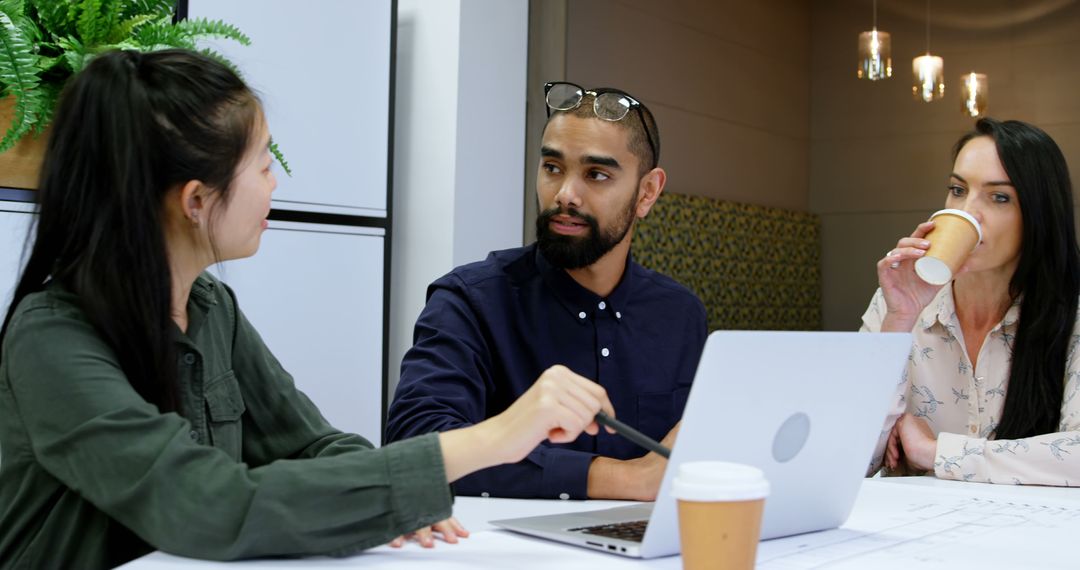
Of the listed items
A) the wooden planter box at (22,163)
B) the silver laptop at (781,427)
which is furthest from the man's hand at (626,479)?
the wooden planter box at (22,163)

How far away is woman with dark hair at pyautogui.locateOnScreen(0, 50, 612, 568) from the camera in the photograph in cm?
103

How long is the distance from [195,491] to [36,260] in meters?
0.35

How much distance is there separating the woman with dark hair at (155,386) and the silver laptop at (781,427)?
0.42ft

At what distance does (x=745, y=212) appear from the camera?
237 inches

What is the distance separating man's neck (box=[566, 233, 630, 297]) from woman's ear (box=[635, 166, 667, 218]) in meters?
0.11

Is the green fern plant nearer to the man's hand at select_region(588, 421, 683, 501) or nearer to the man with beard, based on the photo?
the man with beard

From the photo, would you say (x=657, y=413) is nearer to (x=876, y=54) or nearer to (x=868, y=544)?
(x=868, y=544)

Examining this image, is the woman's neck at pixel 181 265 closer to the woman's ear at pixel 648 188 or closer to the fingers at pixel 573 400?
the fingers at pixel 573 400

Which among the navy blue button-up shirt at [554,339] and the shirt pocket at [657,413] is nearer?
the navy blue button-up shirt at [554,339]

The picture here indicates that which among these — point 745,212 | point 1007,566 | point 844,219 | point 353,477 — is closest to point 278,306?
point 353,477

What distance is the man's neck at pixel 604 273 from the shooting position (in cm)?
199

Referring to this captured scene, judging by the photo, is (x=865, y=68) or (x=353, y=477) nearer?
(x=353, y=477)

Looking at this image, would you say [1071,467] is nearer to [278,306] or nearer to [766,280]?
[278,306]

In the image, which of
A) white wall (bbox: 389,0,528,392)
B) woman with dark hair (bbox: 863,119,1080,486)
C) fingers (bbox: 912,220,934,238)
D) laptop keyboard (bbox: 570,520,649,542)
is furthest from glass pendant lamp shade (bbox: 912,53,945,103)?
laptop keyboard (bbox: 570,520,649,542)
